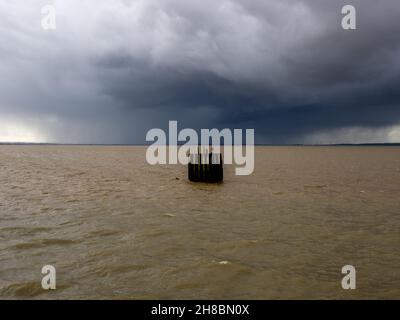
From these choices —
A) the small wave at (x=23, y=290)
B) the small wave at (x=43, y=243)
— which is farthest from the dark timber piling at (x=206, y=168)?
the small wave at (x=23, y=290)

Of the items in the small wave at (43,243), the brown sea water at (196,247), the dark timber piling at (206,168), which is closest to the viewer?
the brown sea water at (196,247)

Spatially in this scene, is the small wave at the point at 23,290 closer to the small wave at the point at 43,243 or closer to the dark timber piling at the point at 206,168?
the small wave at the point at 43,243

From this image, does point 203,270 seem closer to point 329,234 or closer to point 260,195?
point 329,234

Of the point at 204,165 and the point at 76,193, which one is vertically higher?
the point at 204,165

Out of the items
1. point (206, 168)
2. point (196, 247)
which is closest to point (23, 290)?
point (196, 247)

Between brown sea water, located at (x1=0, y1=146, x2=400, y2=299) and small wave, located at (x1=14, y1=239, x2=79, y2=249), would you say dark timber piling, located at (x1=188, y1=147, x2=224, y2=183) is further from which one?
small wave, located at (x1=14, y1=239, x2=79, y2=249)

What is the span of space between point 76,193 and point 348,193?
17.3 metres

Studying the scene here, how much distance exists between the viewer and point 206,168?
29141mm

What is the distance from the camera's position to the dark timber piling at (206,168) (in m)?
29.2

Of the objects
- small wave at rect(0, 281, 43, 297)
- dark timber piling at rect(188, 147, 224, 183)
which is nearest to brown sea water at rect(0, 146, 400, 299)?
small wave at rect(0, 281, 43, 297)

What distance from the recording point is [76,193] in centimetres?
2250
